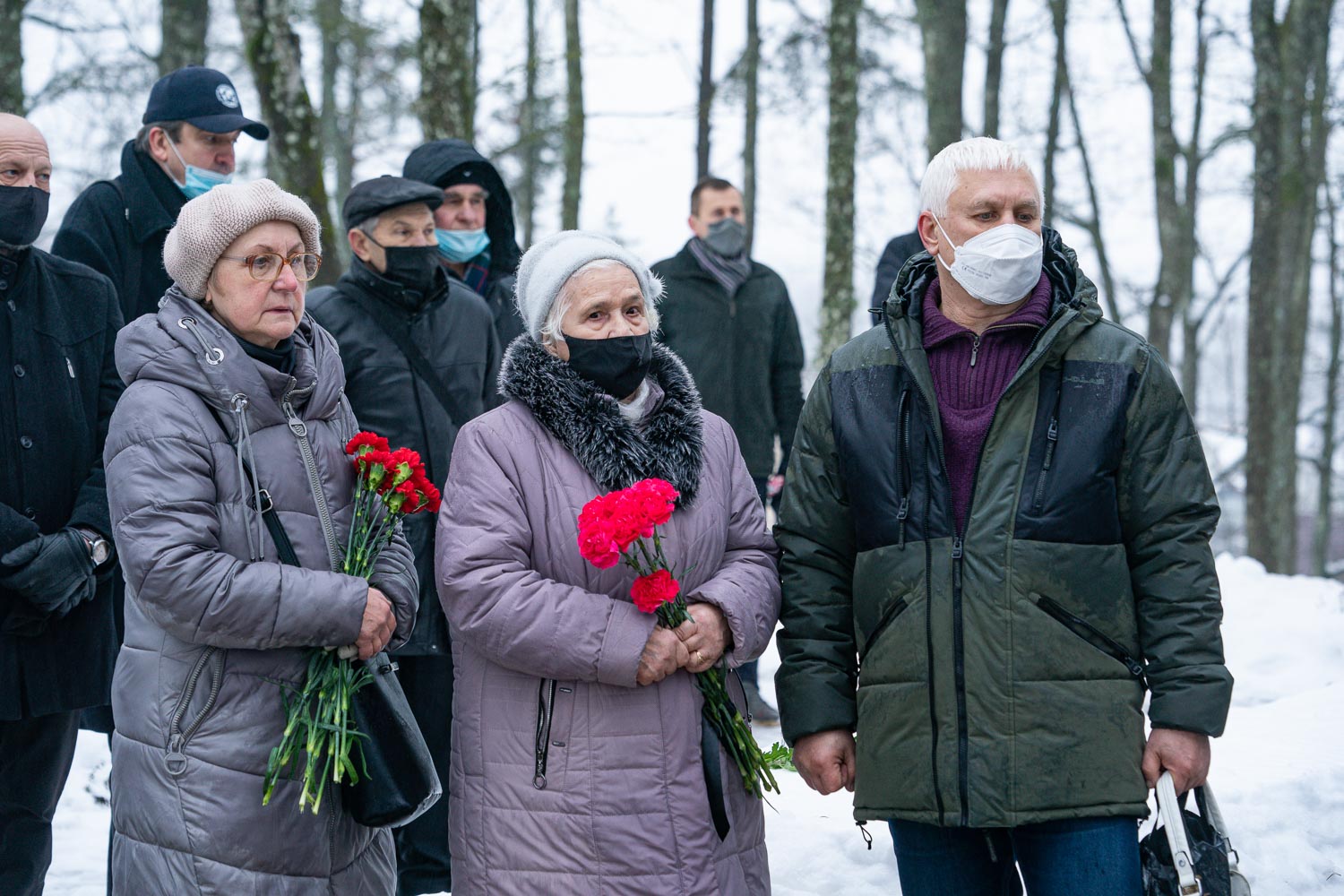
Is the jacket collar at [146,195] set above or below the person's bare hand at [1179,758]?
above

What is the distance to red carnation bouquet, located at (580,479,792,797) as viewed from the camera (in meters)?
2.81

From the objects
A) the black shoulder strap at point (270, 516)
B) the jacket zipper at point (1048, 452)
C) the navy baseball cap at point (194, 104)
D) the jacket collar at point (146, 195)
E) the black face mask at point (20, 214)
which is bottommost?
the black shoulder strap at point (270, 516)

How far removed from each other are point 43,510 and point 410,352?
1.26 meters

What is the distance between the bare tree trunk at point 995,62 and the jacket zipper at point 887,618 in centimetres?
1485

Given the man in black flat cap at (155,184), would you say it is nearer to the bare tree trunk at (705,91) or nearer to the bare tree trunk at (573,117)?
the bare tree trunk at (573,117)

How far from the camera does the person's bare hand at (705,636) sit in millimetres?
2979

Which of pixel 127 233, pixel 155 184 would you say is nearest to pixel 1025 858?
pixel 127 233

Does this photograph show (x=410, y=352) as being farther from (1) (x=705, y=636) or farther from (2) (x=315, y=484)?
(1) (x=705, y=636)

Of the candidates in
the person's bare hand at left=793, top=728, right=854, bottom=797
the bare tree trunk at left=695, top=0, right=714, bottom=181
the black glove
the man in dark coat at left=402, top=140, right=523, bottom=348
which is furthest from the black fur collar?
the bare tree trunk at left=695, top=0, right=714, bottom=181

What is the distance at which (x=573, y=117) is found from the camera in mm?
17031

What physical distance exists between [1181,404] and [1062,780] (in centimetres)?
87

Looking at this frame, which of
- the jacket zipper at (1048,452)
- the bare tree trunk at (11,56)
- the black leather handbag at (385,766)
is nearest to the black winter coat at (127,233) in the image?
the black leather handbag at (385,766)

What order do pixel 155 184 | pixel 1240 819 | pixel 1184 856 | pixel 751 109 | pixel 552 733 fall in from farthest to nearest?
pixel 751 109
pixel 1240 819
pixel 155 184
pixel 552 733
pixel 1184 856

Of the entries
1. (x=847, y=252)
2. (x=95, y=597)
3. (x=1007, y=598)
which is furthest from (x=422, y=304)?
(x=847, y=252)
